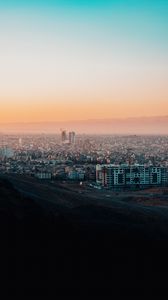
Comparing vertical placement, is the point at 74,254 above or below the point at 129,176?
above

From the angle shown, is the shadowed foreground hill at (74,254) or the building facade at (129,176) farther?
the building facade at (129,176)

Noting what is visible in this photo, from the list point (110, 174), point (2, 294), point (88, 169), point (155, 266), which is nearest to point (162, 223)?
point (155, 266)

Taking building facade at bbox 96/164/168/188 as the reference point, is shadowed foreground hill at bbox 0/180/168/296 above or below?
above

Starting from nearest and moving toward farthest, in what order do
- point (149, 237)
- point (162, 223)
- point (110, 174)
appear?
1. point (149, 237)
2. point (162, 223)
3. point (110, 174)

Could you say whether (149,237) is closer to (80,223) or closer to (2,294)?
(80,223)

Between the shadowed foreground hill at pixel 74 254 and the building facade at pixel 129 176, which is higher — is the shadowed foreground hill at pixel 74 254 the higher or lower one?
the higher one

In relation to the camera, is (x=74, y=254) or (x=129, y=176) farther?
(x=129, y=176)

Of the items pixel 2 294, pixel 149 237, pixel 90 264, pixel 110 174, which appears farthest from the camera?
pixel 110 174

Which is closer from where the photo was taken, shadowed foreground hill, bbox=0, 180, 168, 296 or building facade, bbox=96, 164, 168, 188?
shadowed foreground hill, bbox=0, 180, 168, 296
